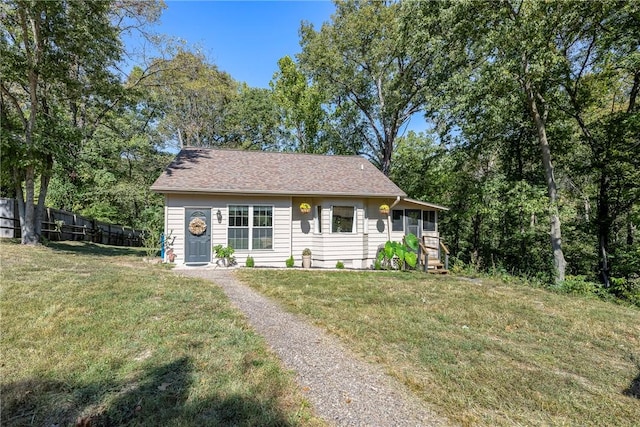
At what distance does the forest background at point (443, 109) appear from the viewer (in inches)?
409

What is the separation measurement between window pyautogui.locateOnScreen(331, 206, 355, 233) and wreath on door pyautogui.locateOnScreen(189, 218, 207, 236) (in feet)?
14.5

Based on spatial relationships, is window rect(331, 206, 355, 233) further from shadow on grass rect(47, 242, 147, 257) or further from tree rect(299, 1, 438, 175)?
tree rect(299, 1, 438, 175)

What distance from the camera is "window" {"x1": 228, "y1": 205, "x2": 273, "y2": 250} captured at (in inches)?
408

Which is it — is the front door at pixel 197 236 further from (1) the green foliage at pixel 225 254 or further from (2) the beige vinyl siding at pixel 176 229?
(1) the green foliage at pixel 225 254

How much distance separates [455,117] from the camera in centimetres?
1330

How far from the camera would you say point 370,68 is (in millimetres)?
19141

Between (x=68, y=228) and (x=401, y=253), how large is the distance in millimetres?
16080

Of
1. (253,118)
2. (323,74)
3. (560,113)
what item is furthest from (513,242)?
(253,118)

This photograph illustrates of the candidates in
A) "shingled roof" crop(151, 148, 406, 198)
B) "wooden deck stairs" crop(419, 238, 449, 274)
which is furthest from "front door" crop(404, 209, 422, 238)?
"shingled roof" crop(151, 148, 406, 198)

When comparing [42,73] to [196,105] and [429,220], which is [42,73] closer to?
[196,105]

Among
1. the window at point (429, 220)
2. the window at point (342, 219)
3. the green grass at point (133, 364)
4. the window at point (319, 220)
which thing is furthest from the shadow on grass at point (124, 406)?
the window at point (429, 220)

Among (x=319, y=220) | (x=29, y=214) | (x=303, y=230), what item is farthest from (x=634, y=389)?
(x=29, y=214)

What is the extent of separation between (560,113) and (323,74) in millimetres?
12723

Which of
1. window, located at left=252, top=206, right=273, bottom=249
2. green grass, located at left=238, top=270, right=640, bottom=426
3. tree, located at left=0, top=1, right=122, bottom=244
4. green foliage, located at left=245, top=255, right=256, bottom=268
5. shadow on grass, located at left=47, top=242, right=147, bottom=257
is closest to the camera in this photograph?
green grass, located at left=238, top=270, right=640, bottom=426
